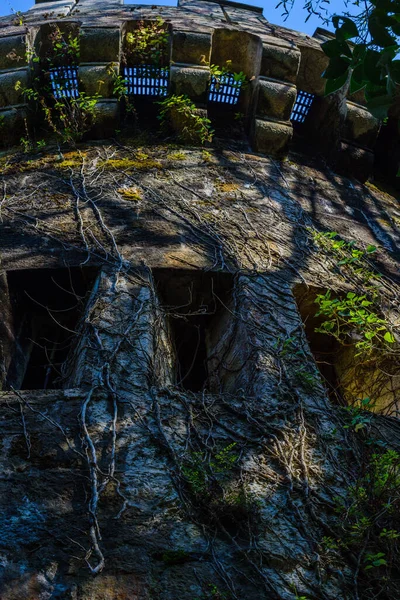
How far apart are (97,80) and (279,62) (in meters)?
1.75

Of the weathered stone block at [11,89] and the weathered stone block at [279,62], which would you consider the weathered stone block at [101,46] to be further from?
the weathered stone block at [279,62]

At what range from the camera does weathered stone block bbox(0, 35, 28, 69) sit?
18.1ft

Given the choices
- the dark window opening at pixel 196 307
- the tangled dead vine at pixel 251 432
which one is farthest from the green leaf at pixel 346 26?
the dark window opening at pixel 196 307

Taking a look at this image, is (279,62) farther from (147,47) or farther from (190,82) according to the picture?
(147,47)

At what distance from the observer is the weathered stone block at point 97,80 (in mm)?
5438

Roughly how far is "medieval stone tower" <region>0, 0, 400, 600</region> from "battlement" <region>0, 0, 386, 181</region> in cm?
2

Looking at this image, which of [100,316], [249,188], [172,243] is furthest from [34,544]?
[249,188]

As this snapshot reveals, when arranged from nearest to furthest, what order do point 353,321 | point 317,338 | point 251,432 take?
point 251,432, point 353,321, point 317,338

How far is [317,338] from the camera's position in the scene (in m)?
3.90

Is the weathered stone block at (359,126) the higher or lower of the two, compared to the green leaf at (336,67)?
lower

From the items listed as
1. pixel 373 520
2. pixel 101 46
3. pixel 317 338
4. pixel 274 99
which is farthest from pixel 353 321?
pixel 101 46

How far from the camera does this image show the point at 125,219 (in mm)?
4199

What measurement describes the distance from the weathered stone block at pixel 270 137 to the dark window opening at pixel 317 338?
2120mm

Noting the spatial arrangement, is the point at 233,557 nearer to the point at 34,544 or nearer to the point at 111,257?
the point at 34,544
